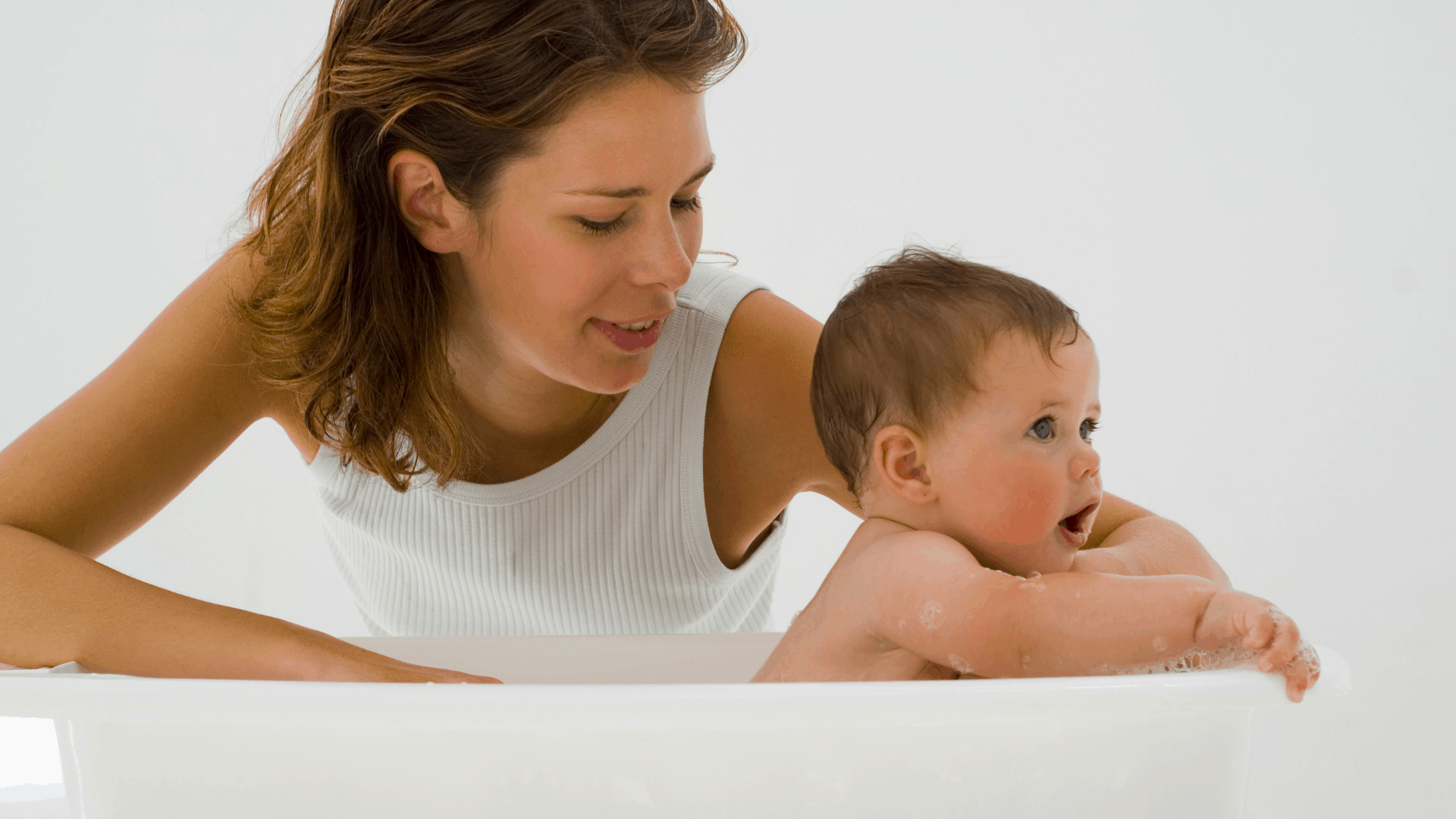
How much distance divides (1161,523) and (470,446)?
71 centimetres

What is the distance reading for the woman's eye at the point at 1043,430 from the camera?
912 millimetres

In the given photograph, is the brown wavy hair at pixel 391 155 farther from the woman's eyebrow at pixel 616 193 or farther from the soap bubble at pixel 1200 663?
the soap bubble at pixel 1200 663

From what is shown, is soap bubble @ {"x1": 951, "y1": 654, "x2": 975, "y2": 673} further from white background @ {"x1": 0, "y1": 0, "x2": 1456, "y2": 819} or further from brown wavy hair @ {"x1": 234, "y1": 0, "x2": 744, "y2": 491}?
white background @ {"x1": 0, "y1": 0, "x2": 1456, "y2": 819}

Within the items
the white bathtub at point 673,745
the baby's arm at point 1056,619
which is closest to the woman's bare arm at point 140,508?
the white bathtub at point 673,745

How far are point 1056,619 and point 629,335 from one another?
51 cm

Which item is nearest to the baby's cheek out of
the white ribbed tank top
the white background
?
the white ribbed tank top

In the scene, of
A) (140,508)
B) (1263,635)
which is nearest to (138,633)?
(140,508)

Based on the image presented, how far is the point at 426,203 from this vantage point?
3.86ft

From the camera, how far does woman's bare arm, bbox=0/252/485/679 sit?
98 centimetres

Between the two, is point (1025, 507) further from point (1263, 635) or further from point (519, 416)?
point (519, 416)

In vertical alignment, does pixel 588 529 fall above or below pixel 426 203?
below

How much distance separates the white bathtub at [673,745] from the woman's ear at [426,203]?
1.70ft

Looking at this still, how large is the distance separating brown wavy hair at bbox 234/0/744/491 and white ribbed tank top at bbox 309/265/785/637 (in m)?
0.08

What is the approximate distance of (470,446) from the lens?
135 cm
